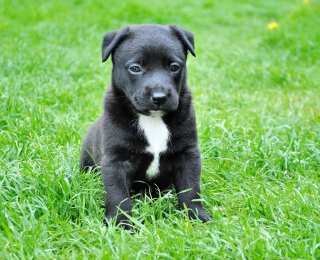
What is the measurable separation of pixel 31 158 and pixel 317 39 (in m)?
5.71

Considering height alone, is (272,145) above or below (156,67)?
below

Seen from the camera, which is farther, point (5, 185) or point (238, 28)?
point (238, 28)

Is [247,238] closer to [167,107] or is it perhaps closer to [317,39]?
[167,107]

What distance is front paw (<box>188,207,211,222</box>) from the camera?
12.0 ft

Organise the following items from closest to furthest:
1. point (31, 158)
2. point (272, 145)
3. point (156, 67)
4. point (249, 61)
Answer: point (156, 67) < point (31, 158) < point (272, 145) < point (249, 61)

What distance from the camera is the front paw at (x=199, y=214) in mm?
3646

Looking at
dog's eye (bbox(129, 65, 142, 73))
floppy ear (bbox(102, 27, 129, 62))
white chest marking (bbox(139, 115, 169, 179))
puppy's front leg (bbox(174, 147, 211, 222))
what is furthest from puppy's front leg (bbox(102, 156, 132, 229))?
floppy ear (bbox(102, 27, 129, 62))

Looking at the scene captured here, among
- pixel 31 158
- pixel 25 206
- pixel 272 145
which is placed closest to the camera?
pixel 25 206

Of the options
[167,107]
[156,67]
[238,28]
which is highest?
[156,67]

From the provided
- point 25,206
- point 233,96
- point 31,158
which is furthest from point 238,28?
point 25,206

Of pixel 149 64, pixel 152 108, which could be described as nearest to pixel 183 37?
pixel 149 64

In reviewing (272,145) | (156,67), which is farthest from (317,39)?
(156,67)

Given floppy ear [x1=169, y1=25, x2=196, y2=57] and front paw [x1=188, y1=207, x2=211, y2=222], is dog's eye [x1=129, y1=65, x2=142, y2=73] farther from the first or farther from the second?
front paw [x1=188, y1=207, x2=211, y2=222]

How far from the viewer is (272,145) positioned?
15.5ft
